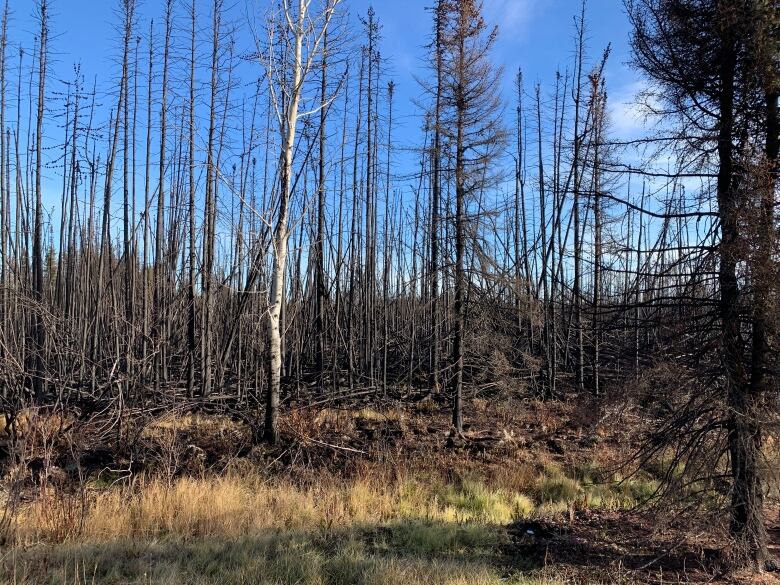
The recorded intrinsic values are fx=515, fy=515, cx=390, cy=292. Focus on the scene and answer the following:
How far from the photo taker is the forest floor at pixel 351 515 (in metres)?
4.39

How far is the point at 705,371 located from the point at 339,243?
14148mm

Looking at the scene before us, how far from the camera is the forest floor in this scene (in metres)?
4.39

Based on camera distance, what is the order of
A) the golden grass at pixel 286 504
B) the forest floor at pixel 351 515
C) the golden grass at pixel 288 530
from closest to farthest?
the golden grass at pixel 288 530, the forest floor at pixel 351 515, the golden grass at pixel 286 504

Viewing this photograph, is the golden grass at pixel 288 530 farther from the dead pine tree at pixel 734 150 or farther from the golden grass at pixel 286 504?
the dead pine tree at pixel 734 150

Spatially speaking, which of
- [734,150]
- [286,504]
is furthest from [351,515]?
[734,150]

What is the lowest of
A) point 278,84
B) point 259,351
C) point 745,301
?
point 259,351

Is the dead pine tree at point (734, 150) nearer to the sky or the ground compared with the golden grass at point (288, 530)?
nearer to the sky

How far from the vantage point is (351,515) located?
672 cm

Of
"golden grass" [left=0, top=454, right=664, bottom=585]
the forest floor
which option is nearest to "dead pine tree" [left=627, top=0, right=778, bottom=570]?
the forest floor

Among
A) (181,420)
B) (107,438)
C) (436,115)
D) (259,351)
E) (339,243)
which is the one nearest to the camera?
(107,438)

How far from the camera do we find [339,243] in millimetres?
18047

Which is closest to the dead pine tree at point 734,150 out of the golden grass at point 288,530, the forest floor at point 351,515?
the forest floor at point 351,515

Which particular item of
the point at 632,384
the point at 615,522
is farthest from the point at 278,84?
the point at 615,522

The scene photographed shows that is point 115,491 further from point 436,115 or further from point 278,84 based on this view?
point 436,115
